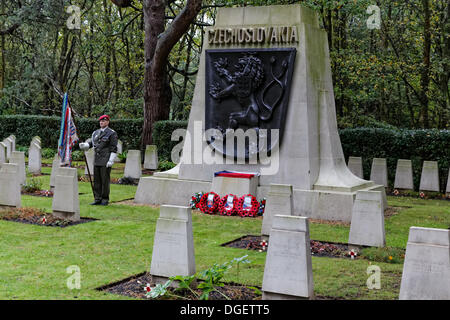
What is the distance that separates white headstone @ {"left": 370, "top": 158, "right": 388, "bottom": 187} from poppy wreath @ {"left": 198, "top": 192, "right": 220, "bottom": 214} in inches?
276

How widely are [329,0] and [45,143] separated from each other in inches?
681

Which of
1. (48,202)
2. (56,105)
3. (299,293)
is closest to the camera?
(299,293)

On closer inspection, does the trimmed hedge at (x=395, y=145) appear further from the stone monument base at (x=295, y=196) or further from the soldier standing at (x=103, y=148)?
the soldier standing at (x=103, y=148)

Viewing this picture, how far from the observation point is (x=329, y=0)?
1814 cm

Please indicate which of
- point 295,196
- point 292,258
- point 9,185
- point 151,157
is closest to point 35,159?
point 151,157

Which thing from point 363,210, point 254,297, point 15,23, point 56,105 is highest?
point 15,23

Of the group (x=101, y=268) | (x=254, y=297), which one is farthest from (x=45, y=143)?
(x=254, y=297)

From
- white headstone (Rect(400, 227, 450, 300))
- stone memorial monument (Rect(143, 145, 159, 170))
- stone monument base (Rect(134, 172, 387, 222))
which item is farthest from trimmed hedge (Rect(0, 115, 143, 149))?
white headstone (Rect(400, 227, 450, 300))

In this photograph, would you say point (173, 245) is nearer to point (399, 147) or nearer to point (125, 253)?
point (125, 253)

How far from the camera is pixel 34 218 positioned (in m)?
11.0

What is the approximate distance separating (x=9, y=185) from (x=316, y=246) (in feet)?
21.9

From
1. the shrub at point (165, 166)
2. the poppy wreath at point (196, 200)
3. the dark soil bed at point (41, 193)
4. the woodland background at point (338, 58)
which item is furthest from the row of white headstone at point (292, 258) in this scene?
the shrub at point (165, 166)

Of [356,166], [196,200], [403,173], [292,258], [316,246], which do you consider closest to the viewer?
[292,258]

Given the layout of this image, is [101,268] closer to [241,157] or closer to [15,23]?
[241,157]
